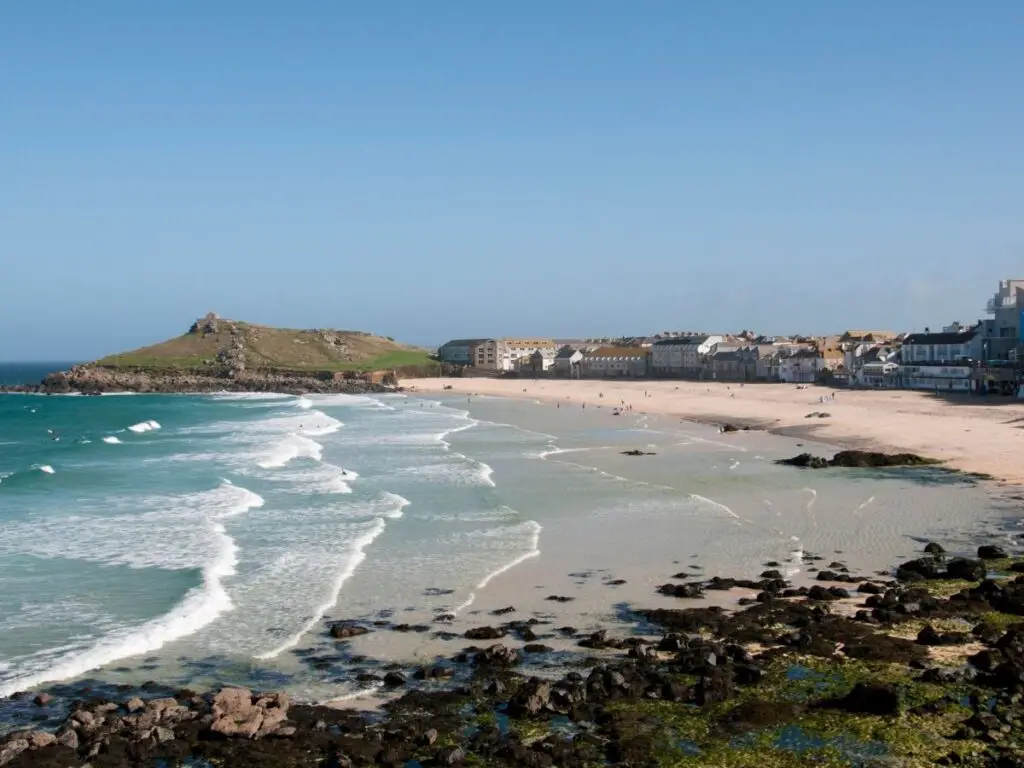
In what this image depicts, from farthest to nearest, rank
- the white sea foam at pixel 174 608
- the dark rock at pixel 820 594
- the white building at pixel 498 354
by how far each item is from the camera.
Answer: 1. the white building at pixel 498 354
2. the dark rock at pixel 820 594
3. the white sea foam at pixel 174 608

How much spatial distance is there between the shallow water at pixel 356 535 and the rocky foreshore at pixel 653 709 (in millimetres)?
1416

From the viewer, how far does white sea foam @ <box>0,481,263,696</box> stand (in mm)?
14469

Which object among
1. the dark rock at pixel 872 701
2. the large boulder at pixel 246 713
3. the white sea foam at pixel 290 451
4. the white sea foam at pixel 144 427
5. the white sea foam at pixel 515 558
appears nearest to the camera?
the large boulder at pixel 246 713

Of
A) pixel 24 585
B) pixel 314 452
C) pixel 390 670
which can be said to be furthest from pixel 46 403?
pixel 390 670

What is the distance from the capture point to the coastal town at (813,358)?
7212 centimetres

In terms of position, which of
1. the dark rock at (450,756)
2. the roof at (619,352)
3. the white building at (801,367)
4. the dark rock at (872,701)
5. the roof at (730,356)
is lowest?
the dark rock at (450,756)

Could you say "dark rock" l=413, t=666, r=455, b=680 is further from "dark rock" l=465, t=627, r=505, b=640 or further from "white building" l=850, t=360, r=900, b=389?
"white building" l=850, t=360, r=900, b=389

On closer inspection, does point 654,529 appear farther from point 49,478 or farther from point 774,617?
point 49,478

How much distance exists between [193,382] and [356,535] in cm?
9576

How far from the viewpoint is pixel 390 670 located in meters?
14.1

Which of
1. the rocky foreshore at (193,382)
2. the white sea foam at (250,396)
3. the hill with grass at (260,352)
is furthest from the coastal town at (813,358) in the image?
the white sea foam at (250,396)

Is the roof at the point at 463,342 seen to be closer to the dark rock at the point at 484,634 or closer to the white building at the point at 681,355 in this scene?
the white building at the point at 681,355

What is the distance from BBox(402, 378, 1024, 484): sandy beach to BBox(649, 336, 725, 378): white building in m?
18.3

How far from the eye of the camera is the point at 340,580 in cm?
1969
